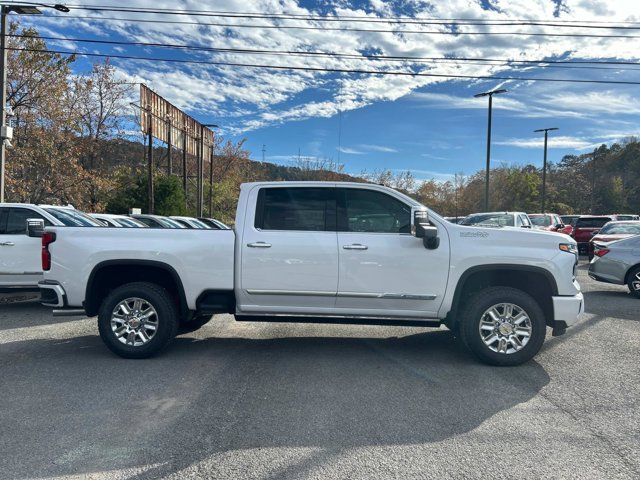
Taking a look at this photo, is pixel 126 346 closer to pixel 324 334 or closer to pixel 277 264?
pixel 277 264

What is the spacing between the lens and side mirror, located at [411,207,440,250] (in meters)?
5.15

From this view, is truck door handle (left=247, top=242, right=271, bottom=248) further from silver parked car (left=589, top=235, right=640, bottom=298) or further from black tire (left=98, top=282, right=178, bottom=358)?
silver parked car (left=589, top=235, right=640, bottom=298)

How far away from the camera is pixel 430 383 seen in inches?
192

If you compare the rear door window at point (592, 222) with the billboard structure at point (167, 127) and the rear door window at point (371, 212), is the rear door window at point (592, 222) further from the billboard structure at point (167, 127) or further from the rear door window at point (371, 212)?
the billboard structure at point (167, 127)

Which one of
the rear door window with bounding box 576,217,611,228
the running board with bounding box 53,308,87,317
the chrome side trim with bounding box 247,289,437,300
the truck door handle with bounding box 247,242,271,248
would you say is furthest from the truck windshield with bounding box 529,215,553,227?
the running board with bounding box 53,308,87,317

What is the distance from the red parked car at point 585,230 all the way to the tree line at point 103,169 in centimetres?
1007

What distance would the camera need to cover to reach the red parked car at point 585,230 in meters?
21.3

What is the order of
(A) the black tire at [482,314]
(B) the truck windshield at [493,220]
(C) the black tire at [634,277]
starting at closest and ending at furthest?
(A) the black tire at [482,314] < (C) the black tire at [634,277] < (B) the truck windshield at [493,220]

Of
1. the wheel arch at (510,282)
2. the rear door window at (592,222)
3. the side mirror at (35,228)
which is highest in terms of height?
the rear door window at (592,222)

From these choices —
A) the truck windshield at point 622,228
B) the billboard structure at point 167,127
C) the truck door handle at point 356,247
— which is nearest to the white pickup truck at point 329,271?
the truck door handle at point 356,247

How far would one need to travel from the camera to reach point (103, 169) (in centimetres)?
3234

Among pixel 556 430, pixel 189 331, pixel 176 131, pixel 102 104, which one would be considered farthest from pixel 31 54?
pixel 556 430

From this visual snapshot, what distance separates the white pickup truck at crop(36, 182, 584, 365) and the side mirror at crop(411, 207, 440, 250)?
16mm

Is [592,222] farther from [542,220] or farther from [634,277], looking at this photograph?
[634,277]
